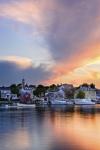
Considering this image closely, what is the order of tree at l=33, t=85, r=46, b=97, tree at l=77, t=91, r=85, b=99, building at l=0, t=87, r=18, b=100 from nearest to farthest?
building at l=0, t=87, r=18, b=100
tree at l=33, t=85, r=46, b=97
tree at l=77, t=91, r=85, b=99

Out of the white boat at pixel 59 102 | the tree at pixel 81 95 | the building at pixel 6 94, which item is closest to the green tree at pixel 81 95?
the tree at pixel 81 95

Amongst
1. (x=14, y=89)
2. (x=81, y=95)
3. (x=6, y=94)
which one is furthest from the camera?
(x=81, y=95)

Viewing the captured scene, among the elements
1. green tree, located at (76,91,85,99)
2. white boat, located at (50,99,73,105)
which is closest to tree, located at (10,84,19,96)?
white boat, located at (50,99,73,105)

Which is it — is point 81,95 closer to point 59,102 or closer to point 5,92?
point 59,102

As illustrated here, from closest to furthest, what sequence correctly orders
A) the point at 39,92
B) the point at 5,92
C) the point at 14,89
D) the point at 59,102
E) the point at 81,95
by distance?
the point at 59,102
the point at 14,89
the point at 5,92
the point at 39,92
the point at 81,95

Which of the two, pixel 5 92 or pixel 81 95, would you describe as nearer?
pixel 5 92

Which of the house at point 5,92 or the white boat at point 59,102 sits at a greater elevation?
the house at point 5,92

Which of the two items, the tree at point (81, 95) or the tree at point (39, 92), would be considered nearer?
the tree at point (39, 92)

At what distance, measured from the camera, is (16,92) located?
603 feet

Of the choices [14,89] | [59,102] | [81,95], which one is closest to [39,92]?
[14,89]

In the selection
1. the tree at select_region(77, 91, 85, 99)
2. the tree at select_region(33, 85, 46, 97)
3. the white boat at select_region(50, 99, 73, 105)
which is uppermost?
the tree at select_region(33, 85, 46, 97)

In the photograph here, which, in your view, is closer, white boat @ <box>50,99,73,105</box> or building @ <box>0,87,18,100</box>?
white boat @ <box>50,99,73,105</box>

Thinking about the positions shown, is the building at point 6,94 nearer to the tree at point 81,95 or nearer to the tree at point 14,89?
the tree at point 14,89

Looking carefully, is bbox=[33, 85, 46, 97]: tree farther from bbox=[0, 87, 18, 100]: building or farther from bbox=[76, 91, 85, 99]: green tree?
bbox=[76, 91, 85, 99]: green tree
